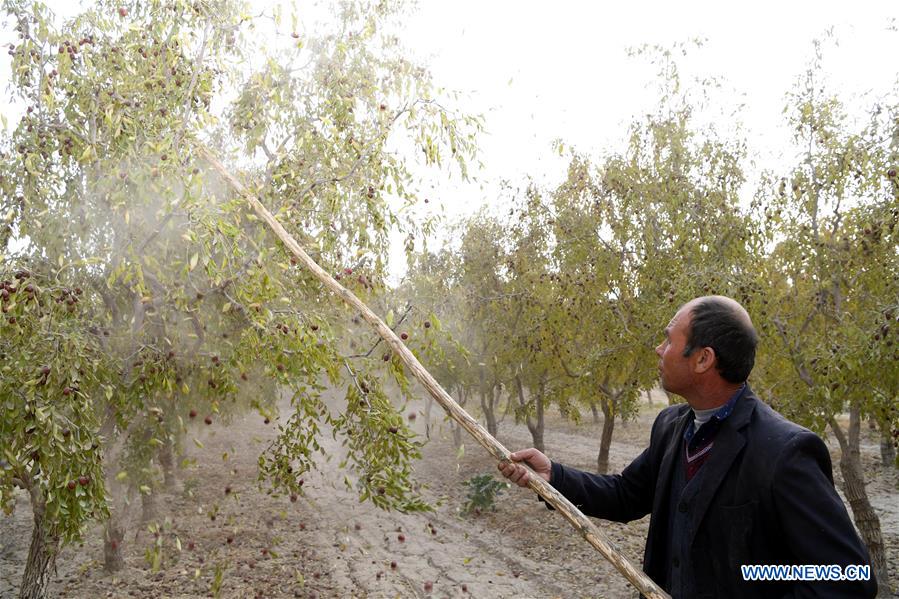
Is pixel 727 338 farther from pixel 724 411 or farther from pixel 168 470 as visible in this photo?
pixel 168 470

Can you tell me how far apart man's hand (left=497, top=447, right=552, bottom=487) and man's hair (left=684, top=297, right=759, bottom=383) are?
2.95 ft

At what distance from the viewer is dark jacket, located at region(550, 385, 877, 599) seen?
1.96 m

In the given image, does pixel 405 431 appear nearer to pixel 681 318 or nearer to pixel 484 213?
pixel 681 318

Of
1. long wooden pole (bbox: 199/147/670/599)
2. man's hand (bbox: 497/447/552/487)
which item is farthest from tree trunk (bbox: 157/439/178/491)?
man's hand (bbox: 497/447/552/487)

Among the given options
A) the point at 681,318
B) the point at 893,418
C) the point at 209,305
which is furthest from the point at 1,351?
the point at 893,418

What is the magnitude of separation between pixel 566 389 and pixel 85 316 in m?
10.6

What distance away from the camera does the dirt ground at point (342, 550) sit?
9.42m

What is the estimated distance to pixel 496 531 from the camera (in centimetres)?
1353

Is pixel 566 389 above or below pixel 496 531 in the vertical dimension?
above

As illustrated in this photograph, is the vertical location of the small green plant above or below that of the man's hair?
below

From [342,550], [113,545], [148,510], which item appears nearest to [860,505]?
[342,550]

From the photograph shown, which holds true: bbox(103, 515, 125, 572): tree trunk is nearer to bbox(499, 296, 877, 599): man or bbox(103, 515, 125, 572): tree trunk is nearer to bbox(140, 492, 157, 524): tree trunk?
bbox(140, 492, 157, 524): tree trunk

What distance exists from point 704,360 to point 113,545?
9656mm

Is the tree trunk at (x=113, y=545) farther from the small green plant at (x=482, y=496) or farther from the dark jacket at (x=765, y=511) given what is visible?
the dark jacket at (x=765, y=511)
